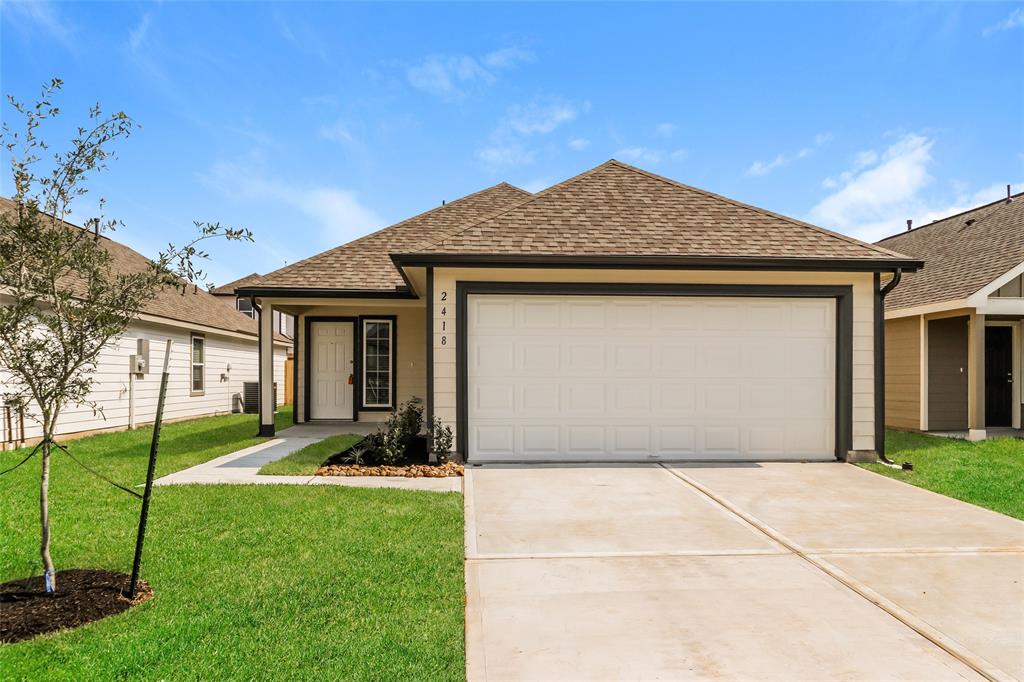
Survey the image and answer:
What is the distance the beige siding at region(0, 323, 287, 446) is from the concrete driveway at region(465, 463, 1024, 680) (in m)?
7.01

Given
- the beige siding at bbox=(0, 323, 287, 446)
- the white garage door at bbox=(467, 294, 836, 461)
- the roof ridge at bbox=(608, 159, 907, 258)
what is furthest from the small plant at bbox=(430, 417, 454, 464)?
the roof ridge at bbox=(608, 159, 907, 258)

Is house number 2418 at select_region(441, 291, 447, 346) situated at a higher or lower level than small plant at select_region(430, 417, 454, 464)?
higher

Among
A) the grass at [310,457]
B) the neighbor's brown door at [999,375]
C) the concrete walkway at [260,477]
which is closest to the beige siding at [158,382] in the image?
the concrete walkway at [260,477]

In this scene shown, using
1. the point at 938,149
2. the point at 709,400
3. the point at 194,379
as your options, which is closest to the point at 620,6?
the point at 709,400

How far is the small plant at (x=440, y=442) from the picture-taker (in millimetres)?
7922

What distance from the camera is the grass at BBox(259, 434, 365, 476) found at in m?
7.44

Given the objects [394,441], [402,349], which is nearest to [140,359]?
[402,349]

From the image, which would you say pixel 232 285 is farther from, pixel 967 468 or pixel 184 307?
pixel 967 468

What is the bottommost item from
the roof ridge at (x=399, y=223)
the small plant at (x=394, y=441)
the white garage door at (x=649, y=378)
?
the small plant at (x=394, y=441)

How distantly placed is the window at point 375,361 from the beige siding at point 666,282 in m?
5.09

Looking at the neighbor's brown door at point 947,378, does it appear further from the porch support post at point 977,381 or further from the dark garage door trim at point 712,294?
the dark garage door trim at point 712,294

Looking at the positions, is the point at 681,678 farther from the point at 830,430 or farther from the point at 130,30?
the point at 130,30

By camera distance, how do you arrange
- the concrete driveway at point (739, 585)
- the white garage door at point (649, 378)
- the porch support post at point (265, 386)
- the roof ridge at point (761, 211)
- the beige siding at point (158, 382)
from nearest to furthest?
1. the concrete driveway at point (739, 585)
2. the white garage door at point (649, 378)
3. the roof ridge at point (761, 211)
4. the porch support post at point (265, 386)
5. the beige siding at point (158, 382)

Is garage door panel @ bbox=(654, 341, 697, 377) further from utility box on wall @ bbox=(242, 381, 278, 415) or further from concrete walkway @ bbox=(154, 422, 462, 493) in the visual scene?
utility box on wall @ bbox=(242, 381, 278, 415)
